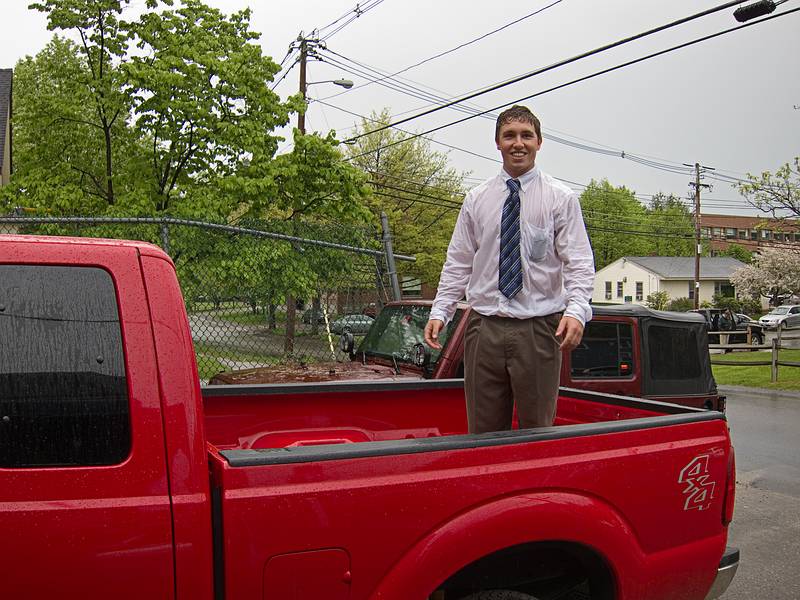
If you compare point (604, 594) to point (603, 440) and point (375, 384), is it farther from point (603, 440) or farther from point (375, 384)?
point (375, 384)

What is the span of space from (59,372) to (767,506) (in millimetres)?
6536

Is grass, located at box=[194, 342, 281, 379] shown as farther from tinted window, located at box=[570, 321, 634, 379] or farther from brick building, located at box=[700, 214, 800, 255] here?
brick building, located at box=[700, 214, 800, 255]

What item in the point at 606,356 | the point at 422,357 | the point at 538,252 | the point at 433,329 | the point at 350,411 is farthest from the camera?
the point at 606,356

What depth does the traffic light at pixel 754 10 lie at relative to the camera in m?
11.3

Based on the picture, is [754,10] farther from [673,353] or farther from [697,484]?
[697,484]

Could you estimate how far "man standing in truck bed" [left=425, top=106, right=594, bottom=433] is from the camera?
2.93m

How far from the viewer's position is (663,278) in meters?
65.0

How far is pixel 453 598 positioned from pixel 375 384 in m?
1.42

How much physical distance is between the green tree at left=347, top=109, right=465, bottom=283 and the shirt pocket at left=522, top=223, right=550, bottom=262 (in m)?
Answer: 30.9

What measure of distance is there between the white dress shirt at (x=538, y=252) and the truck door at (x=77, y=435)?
4.91 feet

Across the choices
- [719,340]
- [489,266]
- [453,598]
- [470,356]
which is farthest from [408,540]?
[719,340]

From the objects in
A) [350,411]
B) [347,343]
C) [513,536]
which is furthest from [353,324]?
[513,536]

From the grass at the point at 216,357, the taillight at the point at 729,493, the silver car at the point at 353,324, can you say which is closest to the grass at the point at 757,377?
the silver car at the point at 353,324

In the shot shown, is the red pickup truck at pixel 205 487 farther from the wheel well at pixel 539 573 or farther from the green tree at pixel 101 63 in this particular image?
the green tree at pixel 101 63
